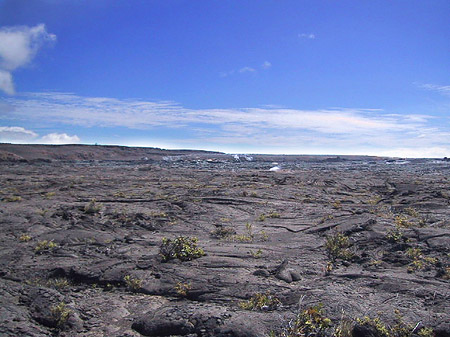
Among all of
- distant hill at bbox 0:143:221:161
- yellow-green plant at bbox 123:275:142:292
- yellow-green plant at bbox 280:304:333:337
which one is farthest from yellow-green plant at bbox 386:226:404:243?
distant hill at bbox 0:143:221:161

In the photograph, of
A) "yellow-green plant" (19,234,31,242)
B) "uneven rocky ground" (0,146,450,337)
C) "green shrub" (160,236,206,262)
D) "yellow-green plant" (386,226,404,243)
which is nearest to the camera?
"uneven rocky ground" (0,146,450,337)

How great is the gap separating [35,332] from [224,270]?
3.82 m

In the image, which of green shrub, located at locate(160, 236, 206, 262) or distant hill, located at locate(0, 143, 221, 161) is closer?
green shrub, located at locate(160, 236, 206, 262)

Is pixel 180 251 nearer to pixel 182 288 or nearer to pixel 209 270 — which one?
pixel 209 270

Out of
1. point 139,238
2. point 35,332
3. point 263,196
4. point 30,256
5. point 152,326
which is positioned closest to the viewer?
point 35,332

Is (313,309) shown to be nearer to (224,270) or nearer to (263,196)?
(224,270)

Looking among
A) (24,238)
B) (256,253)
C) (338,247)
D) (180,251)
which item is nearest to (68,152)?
(24,238)

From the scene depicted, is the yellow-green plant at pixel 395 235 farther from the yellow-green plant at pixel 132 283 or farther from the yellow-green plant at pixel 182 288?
the yellow-green plant at pixel 132 283

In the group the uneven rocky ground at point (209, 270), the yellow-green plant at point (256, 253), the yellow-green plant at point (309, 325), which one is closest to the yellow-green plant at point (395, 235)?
the uneven rocky ground at point (209, 270)

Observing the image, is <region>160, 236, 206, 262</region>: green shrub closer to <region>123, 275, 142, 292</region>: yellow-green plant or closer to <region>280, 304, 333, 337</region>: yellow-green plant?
<region>123, 275, 142, 292</region>: yellow-green plant

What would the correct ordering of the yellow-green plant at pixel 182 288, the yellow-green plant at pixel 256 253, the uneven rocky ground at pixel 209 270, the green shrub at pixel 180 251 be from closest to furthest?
the uneven rocky ground at pixel 209 270
the yellow-green plant at pixel 182 288
the green shrub at pixel 180 251
the yellow-green plant at pixel 256 253

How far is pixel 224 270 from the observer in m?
7.80

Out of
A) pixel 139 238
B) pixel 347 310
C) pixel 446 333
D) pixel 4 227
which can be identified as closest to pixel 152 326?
pixel 347 310

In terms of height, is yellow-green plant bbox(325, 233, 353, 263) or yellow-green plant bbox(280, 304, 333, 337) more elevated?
yellow-green plant bbox(325, 233, 353, 263)
